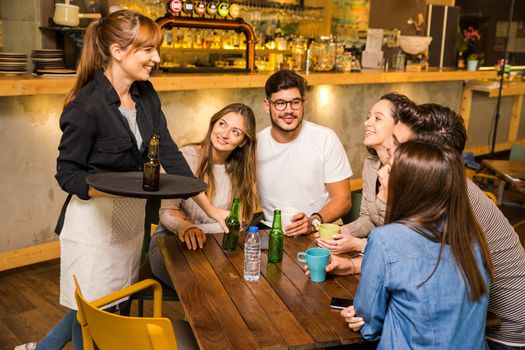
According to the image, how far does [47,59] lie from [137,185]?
216 centimetres

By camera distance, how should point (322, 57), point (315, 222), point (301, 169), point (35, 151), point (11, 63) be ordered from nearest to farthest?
1. point (315, 222)
2. point (301, 169)
3. point (11, 63)
4. point (35, 151)
5. point (322, 57)

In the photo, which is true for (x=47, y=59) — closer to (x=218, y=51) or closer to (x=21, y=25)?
(x=21, y=25)

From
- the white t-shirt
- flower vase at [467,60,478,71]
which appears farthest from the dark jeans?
flower vase at [467,60,478,71]

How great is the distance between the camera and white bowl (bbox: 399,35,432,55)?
6648 mm

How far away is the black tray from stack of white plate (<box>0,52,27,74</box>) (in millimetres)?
2053

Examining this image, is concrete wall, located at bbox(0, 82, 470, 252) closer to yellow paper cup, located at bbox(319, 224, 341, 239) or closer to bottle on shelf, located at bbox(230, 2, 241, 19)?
bottle on shelf, located at bbox(230, 2, 241, 19)

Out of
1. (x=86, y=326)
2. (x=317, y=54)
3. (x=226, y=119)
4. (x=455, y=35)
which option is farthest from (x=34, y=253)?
(x=455, y=35)

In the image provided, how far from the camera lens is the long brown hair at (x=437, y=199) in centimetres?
164

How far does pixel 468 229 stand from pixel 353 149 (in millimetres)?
4530

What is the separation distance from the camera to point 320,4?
7594 mm

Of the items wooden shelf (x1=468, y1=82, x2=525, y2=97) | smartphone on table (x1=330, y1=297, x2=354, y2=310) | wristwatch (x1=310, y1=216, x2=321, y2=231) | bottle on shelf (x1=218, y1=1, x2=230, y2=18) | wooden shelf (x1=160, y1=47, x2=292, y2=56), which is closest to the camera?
smartphone on table (x1=330, y1=297, x2=354, y2=310)

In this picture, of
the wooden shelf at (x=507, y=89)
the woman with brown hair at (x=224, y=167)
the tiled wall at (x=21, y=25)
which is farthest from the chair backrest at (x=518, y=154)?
the tiled wall at (x=21, y=25)

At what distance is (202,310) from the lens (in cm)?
182

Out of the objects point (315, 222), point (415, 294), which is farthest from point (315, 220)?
point (415, 294)
